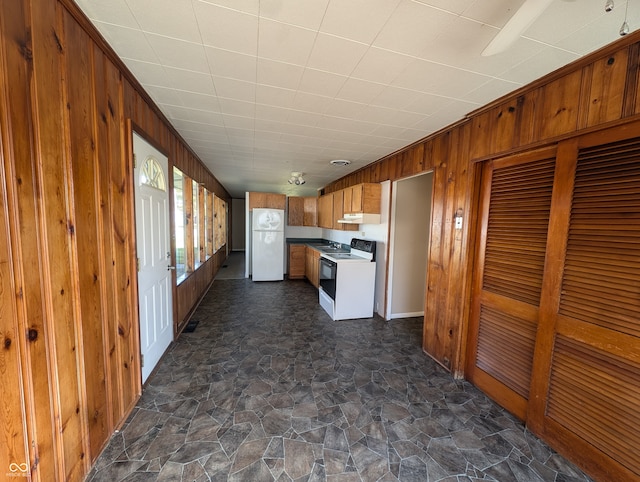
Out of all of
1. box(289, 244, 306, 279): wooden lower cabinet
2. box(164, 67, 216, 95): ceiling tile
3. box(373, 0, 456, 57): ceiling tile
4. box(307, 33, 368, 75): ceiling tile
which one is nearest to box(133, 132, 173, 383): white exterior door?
box(164, 67, 216, 95): ceiling tile

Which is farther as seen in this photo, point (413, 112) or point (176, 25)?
point (413, 112)

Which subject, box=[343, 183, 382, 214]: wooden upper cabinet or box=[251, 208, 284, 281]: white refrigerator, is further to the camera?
box=[251, 208, 284, 281]: white refrigerator

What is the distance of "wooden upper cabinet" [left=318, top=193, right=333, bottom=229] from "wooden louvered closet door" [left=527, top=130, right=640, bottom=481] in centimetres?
403

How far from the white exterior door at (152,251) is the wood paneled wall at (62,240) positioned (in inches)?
7.8

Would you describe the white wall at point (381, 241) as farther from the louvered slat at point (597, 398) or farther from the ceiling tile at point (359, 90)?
the louvered slat at point (597, 398)

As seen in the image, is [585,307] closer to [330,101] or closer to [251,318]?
[330,101]

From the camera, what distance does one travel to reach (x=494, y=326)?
2.15 meters

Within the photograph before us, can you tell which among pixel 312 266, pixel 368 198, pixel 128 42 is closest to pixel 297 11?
pixel 128 42

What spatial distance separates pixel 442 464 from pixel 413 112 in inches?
107

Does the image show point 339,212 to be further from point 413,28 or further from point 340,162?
point 413,28

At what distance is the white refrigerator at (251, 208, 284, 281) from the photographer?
234 inches

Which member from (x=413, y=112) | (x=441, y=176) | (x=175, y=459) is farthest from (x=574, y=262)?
(x=175, y=459)

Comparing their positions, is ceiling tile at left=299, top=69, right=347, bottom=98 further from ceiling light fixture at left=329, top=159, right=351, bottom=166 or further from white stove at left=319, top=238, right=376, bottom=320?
white stove at left=319, top=238, right=376, bottom=320

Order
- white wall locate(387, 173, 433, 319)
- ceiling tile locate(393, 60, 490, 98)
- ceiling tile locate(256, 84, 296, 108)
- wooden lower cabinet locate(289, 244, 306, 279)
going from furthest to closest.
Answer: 1. wooden lower cabinet locate(289, 244, 306, 279)
2. white wall locate(387, 173, 433, 319)
3. ceiling tile locate(256, 84, 296, 108)
4. ceiling tile locate(393, 60, 490, 98)
